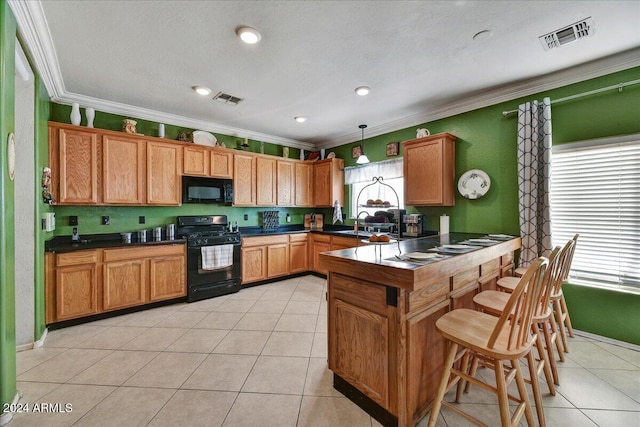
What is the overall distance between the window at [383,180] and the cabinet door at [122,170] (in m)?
3.13

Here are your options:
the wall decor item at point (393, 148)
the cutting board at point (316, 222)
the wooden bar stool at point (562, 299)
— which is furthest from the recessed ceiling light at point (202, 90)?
the wooden bar stool at point (562, 299)

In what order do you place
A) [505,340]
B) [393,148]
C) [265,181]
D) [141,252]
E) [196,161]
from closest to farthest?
[505,340]
[141,252]
[196,161]
[393,148]
[265,181]

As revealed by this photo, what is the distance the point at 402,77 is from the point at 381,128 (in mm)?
1698

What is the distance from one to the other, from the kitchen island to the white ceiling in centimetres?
178

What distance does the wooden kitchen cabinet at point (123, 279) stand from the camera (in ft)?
10.2

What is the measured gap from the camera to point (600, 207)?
2584mm

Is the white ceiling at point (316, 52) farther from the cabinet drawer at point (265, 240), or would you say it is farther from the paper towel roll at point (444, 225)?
A: the cabinet drawer at point (265, 240)

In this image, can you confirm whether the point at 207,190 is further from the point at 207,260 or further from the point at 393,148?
the point at 393,148

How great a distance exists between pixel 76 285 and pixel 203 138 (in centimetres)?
260

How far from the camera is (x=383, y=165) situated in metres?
4.58

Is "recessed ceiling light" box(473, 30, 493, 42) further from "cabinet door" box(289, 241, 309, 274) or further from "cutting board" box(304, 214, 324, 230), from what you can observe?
"cutting board" box(304, 214, 324, 230)

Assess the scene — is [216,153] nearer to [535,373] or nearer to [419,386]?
[419,386]

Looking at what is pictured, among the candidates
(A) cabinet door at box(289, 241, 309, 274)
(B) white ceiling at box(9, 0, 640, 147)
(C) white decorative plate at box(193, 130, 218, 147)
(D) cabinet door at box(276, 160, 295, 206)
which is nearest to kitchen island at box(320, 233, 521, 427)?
(B) white ceiling at box(9, 0, 640, 147)

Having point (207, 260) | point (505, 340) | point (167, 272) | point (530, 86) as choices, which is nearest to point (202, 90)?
point (207, 260)
